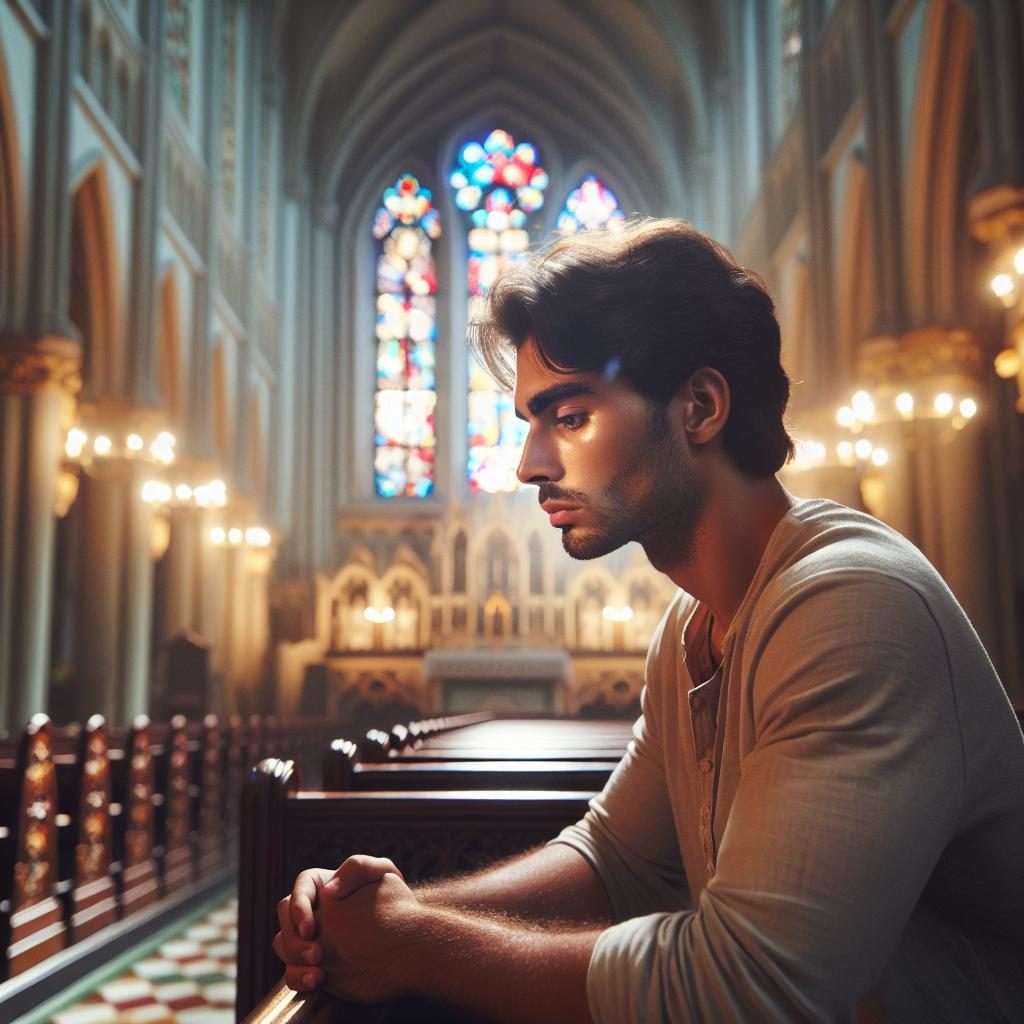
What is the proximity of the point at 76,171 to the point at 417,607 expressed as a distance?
9.04m

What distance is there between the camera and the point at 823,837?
1.03 m

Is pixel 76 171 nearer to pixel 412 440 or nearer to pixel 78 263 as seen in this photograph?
pixel 78 263

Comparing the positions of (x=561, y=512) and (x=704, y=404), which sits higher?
(x=704, y=404)

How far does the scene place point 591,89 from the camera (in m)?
20.0

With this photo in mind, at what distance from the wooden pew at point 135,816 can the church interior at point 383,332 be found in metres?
0.05

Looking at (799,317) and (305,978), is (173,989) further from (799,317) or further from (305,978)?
(799,317)

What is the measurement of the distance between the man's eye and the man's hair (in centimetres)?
6

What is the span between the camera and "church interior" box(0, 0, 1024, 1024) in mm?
8344

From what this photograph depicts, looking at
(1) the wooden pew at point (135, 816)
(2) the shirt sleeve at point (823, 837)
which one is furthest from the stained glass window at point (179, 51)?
(2) the shirt sleeve at point (823, 837)

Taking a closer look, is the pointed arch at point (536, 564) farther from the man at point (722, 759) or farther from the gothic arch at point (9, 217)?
the man at point (722, 759)

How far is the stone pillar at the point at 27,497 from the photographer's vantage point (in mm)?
8297

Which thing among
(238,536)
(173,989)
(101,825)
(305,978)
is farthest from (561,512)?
(238,536)

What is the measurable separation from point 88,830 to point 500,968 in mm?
4438

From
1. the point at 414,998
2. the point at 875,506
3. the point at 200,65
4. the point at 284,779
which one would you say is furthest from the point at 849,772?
the point at 200,65
